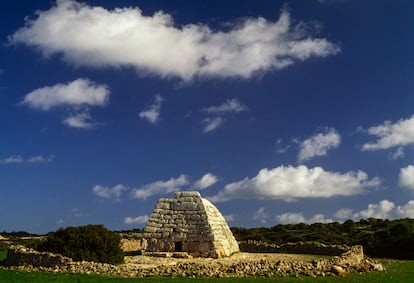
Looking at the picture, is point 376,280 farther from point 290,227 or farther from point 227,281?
point 290,227

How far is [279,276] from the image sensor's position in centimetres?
1934

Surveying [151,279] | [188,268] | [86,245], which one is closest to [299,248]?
[86,245]

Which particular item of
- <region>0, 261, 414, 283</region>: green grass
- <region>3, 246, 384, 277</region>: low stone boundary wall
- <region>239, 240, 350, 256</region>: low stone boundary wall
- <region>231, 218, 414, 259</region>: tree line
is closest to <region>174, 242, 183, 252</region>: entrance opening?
<region>239, 240, 350, 256</region>: low stone boundary wall

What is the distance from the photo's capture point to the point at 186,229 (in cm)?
2986

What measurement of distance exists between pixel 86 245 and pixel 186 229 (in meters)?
6.95

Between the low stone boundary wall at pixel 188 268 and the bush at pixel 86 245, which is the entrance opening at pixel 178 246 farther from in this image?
the low stone boundary wall at pixel 188 268

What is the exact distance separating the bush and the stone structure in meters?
4.95

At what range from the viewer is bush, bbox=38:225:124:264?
2398 centimetres

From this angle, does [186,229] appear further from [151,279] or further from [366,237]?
[366,237]

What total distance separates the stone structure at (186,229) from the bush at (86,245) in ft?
16.2

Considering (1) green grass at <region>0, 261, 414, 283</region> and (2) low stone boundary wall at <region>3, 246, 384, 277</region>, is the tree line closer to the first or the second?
(2) low stone boundary wall at <region>3, 246, 384, 277</region>

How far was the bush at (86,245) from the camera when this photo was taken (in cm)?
2398

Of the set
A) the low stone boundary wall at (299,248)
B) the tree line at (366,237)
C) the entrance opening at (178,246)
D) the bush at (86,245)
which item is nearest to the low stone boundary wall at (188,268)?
the bush at (86,245)

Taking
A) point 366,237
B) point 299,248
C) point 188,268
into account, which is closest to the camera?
point 188,268
